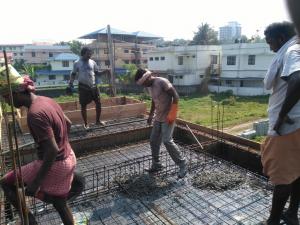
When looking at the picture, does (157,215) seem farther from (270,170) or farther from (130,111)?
(130,111)

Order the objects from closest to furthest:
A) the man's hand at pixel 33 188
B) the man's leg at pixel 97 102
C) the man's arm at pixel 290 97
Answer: the man's arm at pixel 290 97 → the man's hand at pixel 33 188 → the man's leg at pixel 97 102

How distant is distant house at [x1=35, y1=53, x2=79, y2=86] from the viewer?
36594mm

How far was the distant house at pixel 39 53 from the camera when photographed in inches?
1650

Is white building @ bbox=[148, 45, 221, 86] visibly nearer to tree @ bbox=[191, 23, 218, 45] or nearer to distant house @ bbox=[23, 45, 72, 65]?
tree @ bbox=[191, 23, 218, 45]

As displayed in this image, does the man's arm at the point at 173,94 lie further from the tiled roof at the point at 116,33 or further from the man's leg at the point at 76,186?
the tiled roof at the point at 116,33

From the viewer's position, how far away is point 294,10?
0.37 metres

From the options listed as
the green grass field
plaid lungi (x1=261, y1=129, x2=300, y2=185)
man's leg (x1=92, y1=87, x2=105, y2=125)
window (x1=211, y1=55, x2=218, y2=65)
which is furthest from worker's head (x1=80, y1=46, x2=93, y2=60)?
window (x1=211, y1=55, x2=218, y2=65)

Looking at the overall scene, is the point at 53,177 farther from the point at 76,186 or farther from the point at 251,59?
the point at 251,59

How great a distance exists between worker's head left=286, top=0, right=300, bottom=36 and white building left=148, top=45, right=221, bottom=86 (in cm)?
2718

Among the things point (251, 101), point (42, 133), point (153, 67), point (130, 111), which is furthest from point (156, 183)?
point (153, 67)

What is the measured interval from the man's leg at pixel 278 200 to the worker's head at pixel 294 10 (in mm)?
2292

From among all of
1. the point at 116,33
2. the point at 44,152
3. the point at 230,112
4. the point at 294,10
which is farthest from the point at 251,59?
the point at 294,10

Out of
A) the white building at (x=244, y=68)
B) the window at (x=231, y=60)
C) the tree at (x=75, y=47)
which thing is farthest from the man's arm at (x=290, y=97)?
the tree at (x=75, y=47)

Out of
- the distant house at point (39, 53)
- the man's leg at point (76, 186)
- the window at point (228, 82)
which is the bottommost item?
the window at point (228, 82)
